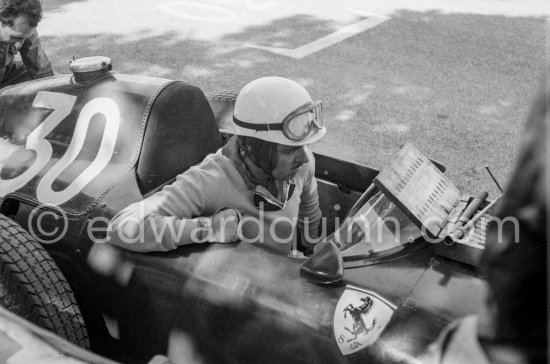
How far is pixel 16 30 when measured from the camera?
402 centimetres

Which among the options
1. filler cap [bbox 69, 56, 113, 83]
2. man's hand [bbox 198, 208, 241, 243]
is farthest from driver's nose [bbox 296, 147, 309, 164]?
filler cap [bbox 69, 56, 113, 83]

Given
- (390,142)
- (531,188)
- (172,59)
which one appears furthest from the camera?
(172,59)

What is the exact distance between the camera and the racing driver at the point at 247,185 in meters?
2.38

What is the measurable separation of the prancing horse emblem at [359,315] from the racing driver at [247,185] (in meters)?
0.55

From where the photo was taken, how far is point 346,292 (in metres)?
2.08

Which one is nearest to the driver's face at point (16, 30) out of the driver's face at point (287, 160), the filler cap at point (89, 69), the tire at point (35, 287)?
the filler cap at point (89, 69)

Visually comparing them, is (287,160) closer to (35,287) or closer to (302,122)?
(302,122)

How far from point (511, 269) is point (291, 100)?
1.79m

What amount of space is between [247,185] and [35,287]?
3.21 ft

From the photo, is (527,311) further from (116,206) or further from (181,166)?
(181,166)

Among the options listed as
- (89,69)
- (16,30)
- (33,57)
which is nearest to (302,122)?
(89,69)

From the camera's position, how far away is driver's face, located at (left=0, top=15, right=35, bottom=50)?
3963mm

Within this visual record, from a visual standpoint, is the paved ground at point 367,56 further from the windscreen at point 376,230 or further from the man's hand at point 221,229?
the man's hand at point 221,229

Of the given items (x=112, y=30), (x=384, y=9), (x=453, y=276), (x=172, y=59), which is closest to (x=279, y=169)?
(x=453, y=276)
